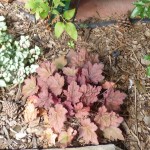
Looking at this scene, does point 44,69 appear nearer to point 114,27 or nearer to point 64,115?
point 64,115

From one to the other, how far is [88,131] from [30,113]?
36 cm

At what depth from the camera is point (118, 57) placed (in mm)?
2289

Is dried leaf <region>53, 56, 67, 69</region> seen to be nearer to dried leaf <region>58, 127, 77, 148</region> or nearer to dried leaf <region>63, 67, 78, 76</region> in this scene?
dried leaf <region>63, 67, 78, 76</region>

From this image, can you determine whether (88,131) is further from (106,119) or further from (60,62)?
(60,62)

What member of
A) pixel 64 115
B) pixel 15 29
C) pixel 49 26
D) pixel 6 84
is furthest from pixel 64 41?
pixel 64 115

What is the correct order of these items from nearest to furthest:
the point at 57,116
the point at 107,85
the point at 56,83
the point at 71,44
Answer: the point at 57,116 < the point at 56,83 < the point at 107,85 < the point at 71,44

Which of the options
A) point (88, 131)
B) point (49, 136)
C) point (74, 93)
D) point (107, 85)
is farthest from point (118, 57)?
point (49, 136)

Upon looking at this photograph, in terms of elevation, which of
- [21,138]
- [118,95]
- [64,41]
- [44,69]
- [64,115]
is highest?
[64,41]

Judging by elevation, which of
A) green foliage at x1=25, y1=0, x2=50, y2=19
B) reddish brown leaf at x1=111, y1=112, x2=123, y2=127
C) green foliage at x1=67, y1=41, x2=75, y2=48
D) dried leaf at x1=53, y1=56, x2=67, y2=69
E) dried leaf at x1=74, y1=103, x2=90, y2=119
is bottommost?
reddish brown leaf at x1=111, y1=112, x2=123, y2=127

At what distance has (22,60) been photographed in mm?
2020

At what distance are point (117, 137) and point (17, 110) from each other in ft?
2.03

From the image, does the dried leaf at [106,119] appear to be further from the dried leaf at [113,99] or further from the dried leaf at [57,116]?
the dried leaf at [57,116]

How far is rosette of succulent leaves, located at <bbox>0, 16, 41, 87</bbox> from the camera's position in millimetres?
1971

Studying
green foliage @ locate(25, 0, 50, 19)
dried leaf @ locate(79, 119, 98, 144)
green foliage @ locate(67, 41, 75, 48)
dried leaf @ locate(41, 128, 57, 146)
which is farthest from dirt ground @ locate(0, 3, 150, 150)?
green foliage @ locate(25, 0, 50, 19)
